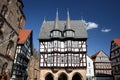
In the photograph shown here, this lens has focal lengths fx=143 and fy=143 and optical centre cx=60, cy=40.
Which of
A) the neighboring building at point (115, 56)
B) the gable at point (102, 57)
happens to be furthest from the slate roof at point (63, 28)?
the gable at point (102, 57)

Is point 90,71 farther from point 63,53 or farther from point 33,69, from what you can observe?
point 33,69

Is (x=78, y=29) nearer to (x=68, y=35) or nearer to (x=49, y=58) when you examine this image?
(x=68, y=35)

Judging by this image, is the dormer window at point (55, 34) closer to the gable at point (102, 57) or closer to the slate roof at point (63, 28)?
the slate roof at point (63, 28)

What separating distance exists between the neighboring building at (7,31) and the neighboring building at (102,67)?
3434 cm

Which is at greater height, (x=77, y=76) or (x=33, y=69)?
(x=33, y=69)

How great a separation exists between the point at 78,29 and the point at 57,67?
469 inches

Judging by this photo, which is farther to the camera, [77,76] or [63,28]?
[63,28]

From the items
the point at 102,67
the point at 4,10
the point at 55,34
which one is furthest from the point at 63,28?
the point at 102,67

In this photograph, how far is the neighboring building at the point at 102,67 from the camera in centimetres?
5041

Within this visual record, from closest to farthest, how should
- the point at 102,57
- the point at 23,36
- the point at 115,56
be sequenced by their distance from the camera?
the point at 23,36 → the point at 115,56 → the point at 102,57

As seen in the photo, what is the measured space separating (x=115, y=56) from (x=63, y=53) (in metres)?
20.1

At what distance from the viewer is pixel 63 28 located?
39.0 m

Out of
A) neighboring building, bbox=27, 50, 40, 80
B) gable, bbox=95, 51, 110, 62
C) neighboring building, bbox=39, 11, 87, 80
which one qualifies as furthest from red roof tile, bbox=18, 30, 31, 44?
gable, bbox=95, 51, 110, 62

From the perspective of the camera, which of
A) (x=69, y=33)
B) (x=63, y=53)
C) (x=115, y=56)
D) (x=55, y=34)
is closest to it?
(x=63, y=53)
